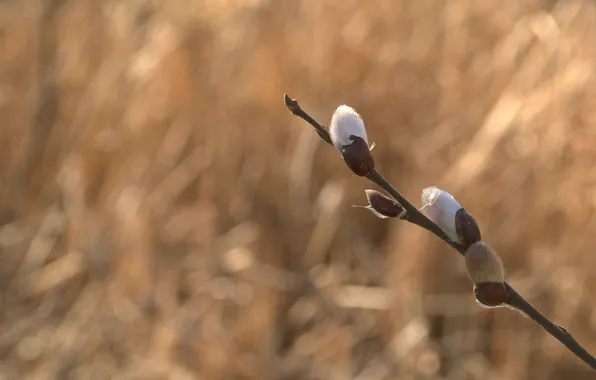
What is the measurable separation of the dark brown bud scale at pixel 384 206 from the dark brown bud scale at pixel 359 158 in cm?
2

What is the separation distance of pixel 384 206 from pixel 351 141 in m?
0.03

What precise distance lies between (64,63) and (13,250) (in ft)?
1.00

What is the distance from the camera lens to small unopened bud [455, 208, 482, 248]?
0.84 feet

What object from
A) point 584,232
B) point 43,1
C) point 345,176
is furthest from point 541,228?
point 43,1

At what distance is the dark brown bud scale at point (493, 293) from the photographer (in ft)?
0.77

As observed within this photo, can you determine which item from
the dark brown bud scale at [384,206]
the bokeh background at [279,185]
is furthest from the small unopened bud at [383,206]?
the bokeh background at [279,185]

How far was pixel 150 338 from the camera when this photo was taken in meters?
0.83

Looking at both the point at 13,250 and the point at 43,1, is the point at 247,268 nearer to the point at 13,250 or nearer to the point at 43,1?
the point at 13,250

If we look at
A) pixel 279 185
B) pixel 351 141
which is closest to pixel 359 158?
pixel 351 141

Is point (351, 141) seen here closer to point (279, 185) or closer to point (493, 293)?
point (493, 293)

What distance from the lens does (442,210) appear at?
0.87ft

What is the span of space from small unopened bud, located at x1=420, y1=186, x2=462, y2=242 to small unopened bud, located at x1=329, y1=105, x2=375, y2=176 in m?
0.04

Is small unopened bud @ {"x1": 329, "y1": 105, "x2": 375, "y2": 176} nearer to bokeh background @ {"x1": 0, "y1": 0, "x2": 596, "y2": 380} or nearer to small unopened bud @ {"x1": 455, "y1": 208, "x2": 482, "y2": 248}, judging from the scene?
small unopened bud @ {"x1": 455, "y1": 208, "x2": 482, "y2": 248}

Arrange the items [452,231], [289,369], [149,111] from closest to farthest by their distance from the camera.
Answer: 1. [452,231]
2. [289,369]
3. [149,111]
